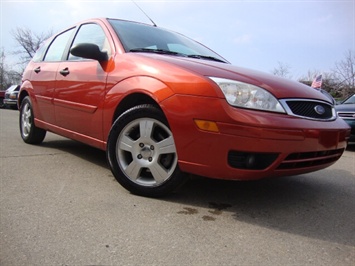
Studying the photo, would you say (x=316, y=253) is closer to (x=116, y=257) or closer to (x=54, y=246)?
(x=116, y=257)

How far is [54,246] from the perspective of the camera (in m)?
2.09

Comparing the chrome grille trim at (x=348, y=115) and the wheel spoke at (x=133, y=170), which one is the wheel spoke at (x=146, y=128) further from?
the chrome grille trim at (x=348, y=115)

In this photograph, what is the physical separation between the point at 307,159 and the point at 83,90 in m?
2.23

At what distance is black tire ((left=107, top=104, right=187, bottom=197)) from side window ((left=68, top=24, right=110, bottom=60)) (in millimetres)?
905

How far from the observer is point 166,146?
2842mm

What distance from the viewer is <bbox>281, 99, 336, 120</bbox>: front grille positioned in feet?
8.80

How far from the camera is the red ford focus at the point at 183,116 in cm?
254

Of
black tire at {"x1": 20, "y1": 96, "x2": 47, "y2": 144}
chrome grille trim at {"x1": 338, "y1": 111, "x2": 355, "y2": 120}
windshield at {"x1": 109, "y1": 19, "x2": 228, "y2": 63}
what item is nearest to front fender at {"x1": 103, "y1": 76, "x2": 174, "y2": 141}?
windshield at {"x1": 109, "y1": 19, "x2": 228, "y2": 63}

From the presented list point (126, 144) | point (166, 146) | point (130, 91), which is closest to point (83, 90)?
point (130, 91)

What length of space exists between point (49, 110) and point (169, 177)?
7.47 feet

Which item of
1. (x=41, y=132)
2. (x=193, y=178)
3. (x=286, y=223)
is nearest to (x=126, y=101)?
(x=193, y=178)

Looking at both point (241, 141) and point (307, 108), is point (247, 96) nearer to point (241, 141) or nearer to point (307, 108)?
point (241, 141)

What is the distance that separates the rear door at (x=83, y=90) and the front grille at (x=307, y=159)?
5.67 feet

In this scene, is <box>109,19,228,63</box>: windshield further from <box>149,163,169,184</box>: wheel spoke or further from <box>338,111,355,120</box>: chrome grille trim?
<box>338,111,355,120</box>: chrome grille trim
